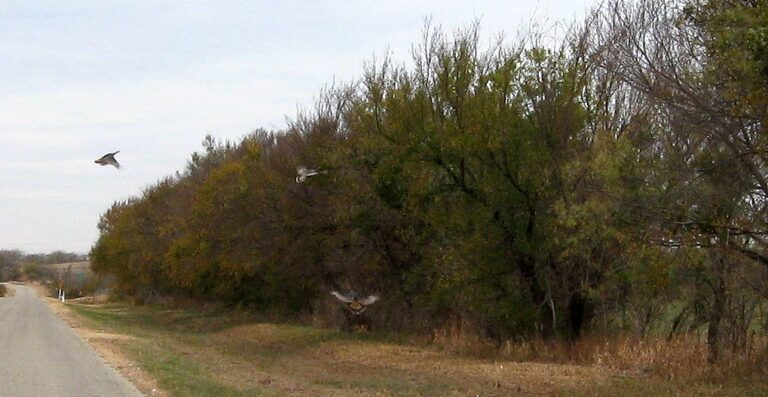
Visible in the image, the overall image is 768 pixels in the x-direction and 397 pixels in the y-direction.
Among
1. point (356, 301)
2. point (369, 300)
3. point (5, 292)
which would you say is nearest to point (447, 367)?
point (369, 300)

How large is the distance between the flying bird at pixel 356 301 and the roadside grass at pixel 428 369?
1.08m

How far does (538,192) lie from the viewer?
2180 cm

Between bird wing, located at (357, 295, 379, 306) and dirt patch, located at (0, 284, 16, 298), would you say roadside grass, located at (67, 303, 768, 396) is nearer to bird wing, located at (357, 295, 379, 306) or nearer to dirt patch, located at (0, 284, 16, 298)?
bird wing, located at (357, 295, 379, 306)

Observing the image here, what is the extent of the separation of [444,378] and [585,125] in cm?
706

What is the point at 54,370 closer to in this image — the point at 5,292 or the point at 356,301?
the point at 356,301

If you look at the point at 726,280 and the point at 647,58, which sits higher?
the point at 647,58

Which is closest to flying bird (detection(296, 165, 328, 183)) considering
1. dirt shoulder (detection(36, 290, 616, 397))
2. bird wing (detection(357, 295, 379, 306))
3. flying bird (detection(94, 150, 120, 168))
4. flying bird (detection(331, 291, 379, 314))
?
flying bird (detection(331, 291, 379, 314))

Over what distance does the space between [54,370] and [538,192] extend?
1178 centimetres

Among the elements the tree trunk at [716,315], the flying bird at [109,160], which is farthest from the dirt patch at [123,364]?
the tree trunk at [716,315]

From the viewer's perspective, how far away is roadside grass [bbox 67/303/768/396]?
1650cm

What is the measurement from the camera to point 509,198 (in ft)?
73.4

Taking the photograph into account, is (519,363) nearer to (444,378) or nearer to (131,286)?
(444,378)

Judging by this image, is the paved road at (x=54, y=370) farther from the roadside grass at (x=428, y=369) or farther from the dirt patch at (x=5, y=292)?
the dirt patch at (x=5, y=292)

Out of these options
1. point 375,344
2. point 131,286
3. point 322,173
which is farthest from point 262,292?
point 131,286
